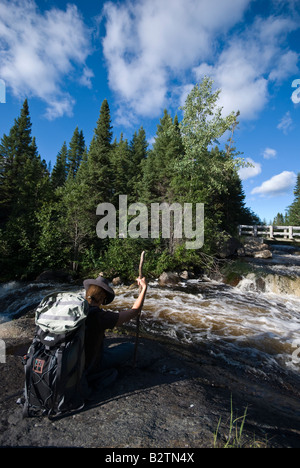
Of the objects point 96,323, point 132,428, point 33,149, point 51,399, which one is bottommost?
point 132,428

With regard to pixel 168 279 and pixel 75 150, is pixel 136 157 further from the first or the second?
pixel 168 279

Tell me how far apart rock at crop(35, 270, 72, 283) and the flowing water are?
0.91 m

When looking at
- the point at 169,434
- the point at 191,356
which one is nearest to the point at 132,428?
the point at 169,434

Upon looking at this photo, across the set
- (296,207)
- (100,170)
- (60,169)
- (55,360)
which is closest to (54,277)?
(100,170)

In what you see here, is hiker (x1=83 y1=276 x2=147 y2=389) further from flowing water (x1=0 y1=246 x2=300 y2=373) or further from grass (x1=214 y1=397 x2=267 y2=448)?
flowing water (x1=0 y1=246 x2=300 y2=373)

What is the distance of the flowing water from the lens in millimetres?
5672

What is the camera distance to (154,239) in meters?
16.9

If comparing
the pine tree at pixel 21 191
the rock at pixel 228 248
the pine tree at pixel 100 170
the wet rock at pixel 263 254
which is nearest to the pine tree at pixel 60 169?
the pine tree at pixel 21 191

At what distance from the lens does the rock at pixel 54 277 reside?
13.6 meters

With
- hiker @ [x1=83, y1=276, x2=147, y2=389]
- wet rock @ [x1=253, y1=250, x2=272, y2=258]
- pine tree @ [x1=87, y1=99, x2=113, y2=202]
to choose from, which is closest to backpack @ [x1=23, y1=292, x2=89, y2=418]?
hiker @ [x1=83, y1=276, x2=147, y2=389]

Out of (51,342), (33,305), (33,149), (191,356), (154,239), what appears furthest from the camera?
(33,149)
